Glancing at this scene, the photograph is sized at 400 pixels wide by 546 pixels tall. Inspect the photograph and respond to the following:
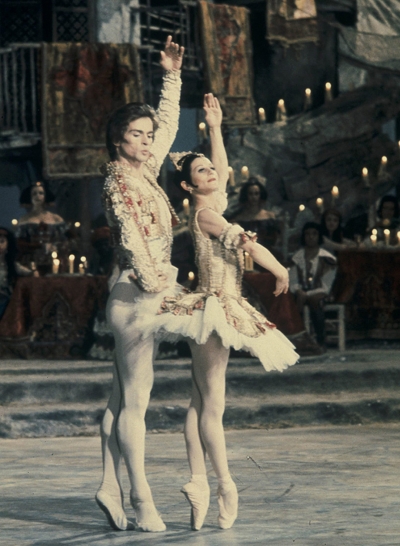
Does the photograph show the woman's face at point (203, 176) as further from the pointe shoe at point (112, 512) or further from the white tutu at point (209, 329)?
the pointe shoe at point (112, 512)

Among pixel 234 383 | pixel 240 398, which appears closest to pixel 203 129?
pixel 234 383

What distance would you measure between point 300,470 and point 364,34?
10629 mm

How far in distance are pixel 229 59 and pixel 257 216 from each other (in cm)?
320

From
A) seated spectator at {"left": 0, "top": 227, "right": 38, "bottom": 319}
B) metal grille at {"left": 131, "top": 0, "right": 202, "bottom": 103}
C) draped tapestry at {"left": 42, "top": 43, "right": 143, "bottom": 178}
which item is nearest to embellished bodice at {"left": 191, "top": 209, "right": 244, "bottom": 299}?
seated spectator at {"left": 0, "top": 227, "right": 38, "bottom": 319}

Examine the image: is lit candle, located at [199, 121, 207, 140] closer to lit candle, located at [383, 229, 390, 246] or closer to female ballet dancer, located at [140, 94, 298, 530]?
lit candle, located at [383, 229, 390, 246]

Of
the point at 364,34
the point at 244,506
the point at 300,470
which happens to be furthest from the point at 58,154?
the point at 244,506

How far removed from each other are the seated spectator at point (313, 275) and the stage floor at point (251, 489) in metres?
2.66

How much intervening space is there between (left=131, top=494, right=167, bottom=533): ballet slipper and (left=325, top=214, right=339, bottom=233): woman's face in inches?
293

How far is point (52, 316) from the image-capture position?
10727 millimetres

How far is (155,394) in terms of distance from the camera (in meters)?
8.73

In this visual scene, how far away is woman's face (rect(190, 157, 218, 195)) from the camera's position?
5.41 m

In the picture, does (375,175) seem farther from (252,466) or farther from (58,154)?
(252,466)

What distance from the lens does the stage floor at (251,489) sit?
197 inches

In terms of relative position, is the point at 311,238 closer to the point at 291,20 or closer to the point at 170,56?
the point at 291,20
